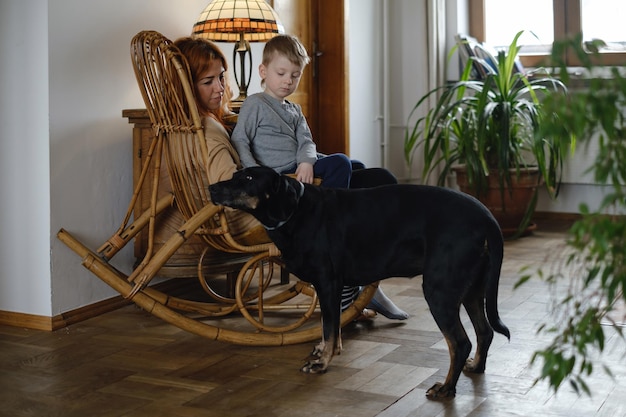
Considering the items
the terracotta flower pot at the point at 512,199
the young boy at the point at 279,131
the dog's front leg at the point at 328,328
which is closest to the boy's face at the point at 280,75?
the young boy at the point at 279,131

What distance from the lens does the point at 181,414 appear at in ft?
6.92

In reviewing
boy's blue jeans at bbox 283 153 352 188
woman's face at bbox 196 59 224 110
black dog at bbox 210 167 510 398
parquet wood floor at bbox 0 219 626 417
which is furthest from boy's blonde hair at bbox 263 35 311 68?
parquet wood floor at bbox 0 219 626 417

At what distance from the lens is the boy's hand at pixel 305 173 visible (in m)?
2.70

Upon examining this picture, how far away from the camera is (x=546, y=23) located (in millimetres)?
5430

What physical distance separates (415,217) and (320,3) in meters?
2.69

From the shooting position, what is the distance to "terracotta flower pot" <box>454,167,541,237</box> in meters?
4.71

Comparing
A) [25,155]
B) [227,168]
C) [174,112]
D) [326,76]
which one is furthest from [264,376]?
[326,76]

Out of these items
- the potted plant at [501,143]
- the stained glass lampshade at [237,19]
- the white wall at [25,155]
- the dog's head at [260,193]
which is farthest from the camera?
the potted plant at [501,143]

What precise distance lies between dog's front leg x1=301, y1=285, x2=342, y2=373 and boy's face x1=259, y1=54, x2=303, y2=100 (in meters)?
0.75

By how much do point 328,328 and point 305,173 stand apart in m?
0.54

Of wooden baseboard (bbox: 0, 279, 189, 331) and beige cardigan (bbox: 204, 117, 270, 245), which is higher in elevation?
beige cardigan (bbox: 204, 117, 270, 245)

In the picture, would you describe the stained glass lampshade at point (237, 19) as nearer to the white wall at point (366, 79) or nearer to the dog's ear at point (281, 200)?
the dog's ear at point (281, 200)

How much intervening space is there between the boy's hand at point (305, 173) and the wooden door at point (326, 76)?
76.0 inches

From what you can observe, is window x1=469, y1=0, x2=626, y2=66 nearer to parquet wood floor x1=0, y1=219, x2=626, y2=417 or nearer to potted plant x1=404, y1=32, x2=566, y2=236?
potted plant x1=404, y1=32, x2=566, y2=236
